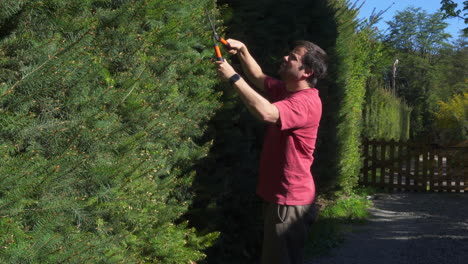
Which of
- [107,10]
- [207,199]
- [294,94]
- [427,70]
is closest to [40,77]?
[107,10]

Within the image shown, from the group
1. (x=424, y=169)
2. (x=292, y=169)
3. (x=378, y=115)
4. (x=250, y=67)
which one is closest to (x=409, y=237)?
(x=250, y=67)

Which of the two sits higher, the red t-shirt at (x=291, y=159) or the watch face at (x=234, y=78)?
the watch face at (x=234, y=78)

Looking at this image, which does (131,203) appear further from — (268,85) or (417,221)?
(417,221)

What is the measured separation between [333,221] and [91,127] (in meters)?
6.25

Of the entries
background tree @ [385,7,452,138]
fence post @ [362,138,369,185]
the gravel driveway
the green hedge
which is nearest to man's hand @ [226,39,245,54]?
the gravel driveway

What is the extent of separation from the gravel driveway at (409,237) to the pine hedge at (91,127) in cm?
367

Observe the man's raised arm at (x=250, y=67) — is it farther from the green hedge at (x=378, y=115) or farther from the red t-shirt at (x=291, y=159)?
the green hedge at (x=378, y=115)

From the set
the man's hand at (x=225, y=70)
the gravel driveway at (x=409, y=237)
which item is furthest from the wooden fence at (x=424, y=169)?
the man's hand at (x=225, y=70)

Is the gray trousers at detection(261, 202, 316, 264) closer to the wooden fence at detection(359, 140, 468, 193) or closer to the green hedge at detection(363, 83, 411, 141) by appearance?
the wooden fence at detection(359, 140, 468, 193)

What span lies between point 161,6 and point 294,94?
99cm

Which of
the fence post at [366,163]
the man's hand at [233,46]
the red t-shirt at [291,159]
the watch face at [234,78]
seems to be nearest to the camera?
the watch face at [234,78]

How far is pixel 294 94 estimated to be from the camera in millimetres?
3174

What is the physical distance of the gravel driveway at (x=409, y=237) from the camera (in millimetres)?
6480

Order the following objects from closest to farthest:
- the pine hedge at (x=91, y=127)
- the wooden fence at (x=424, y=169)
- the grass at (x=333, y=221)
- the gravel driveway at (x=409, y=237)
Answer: the pine hedge at (x=91, y=127)
the gravel driveway at (x=409, y=237)
the grass at (x=333, y=221)
the wooden fence at (x=424, y=169)
